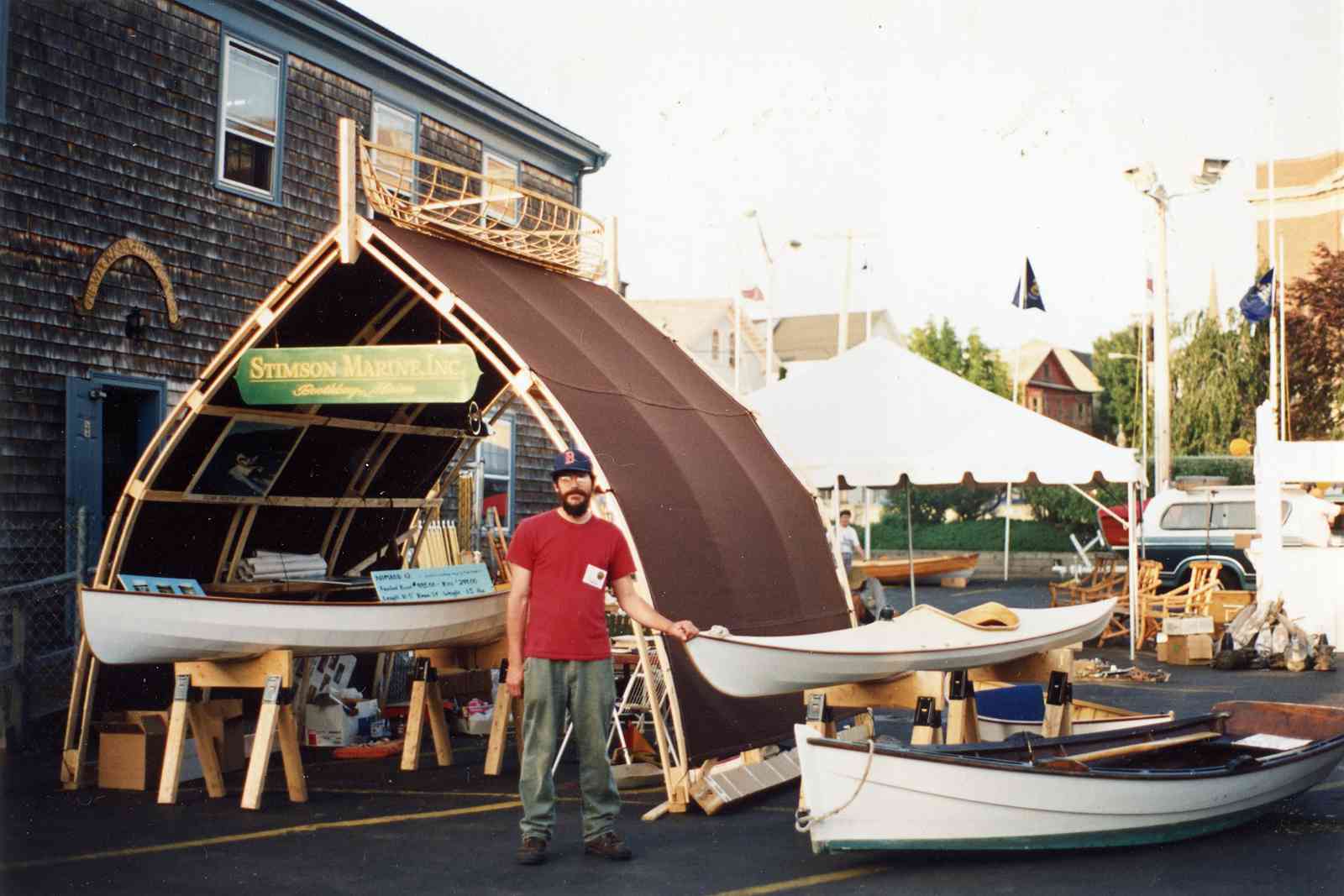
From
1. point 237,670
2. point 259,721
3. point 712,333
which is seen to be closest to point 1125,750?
point 259,721

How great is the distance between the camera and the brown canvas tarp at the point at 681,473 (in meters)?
9.33

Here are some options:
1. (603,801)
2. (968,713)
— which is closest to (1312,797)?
(968,713)

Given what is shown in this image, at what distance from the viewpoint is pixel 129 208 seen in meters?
13.9

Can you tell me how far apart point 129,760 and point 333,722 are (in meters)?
2.17

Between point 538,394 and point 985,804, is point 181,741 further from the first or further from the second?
point 985,804

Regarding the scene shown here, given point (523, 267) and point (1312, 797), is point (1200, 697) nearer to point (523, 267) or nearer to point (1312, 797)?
point (1312, 797)

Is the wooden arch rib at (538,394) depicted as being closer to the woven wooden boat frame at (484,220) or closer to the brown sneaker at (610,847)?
the woven wooden boat frame at (484,220)

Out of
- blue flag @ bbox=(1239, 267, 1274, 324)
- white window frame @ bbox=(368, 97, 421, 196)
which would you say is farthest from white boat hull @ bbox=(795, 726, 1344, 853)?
blue flag @ bbox=(1239, 267, 1274, 324)

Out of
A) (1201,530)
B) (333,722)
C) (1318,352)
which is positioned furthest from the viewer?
(1318,352)

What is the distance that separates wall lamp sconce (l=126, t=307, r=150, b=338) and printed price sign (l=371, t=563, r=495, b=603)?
4715 mm

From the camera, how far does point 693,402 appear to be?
11.5 metres

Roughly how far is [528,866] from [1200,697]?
937cm

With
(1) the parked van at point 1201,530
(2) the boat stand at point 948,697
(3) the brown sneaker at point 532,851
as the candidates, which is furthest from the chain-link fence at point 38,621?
(1) the parked van at point 1201,530

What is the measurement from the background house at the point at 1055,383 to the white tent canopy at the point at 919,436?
5862 centimetres
